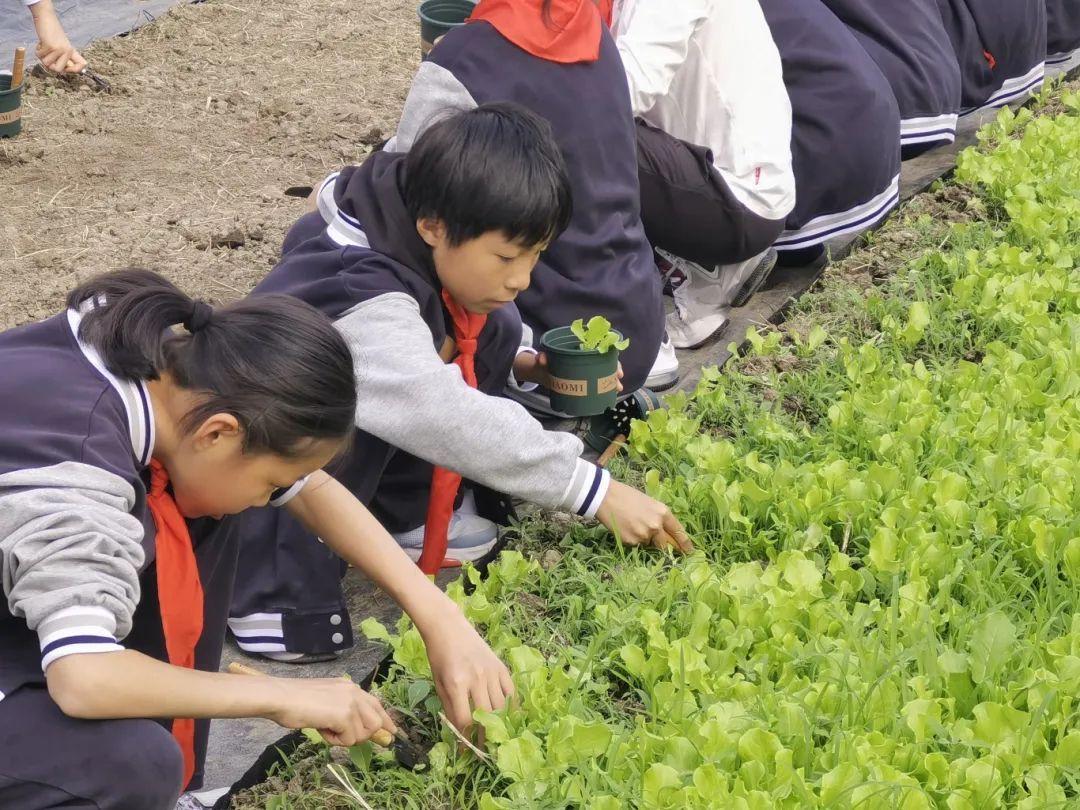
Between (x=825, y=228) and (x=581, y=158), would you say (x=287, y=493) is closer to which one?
(x=581, y=158)

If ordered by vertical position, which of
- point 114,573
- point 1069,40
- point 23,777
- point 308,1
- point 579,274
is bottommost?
point 308,1

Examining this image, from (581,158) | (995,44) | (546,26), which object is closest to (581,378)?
(581,158)

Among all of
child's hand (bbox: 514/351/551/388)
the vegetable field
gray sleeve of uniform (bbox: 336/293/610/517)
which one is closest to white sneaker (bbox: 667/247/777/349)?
the vegetable field

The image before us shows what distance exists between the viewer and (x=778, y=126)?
3.59 metres

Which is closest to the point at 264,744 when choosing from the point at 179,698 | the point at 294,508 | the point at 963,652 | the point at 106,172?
the point at 294,508

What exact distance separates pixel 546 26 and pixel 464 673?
151cm

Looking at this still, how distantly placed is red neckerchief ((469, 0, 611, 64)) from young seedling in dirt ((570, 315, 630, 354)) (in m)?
0.59

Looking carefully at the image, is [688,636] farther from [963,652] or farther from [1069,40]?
[1069,40]

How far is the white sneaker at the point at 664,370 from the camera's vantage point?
3.47 meters

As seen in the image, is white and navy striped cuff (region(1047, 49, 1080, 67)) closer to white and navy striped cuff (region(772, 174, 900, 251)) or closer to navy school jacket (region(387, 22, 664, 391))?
white and navy striped cuff (region(772, 174, 900, 251))

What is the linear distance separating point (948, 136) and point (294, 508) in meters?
3.23

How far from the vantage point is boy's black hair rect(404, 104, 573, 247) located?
2.40 m

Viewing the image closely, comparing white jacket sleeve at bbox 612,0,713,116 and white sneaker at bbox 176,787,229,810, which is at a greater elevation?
white jacket sleeve at bbox 612,0,713,116

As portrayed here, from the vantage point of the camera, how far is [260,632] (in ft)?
8.25
